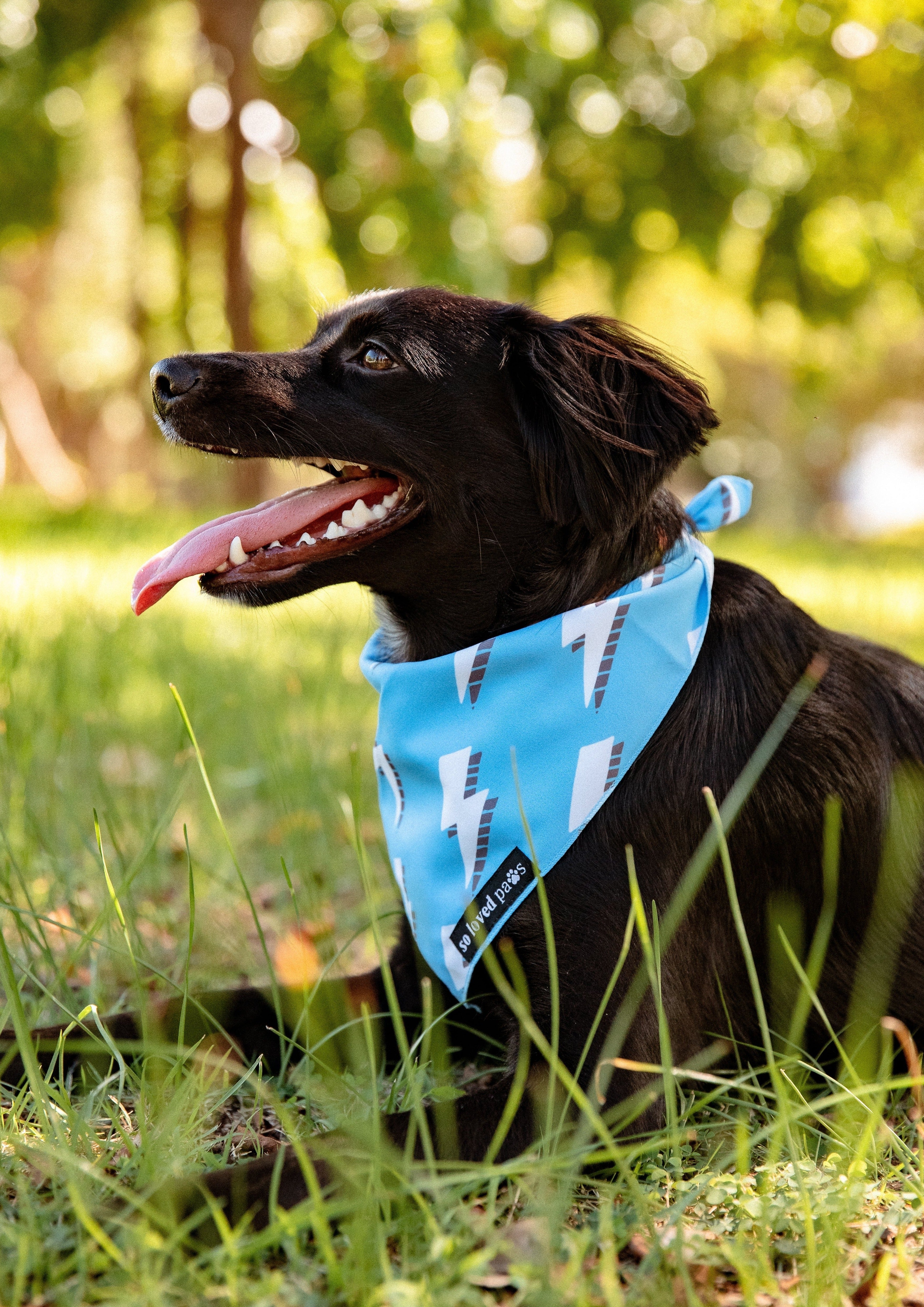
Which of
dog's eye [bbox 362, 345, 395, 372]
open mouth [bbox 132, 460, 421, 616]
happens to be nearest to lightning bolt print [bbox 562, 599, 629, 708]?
open mouth [bbox 132, 460, 421, 616]

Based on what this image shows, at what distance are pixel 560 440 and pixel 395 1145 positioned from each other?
1301 mm

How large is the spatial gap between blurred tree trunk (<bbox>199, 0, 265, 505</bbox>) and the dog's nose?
7.81 meters

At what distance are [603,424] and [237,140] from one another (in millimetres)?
10779

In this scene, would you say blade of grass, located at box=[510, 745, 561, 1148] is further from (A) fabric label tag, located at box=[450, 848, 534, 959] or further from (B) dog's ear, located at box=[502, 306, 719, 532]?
(B) dog's ear, located at box=[502, 306, 719, 532]

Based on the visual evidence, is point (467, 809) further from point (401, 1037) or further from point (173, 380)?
point (173, 380)

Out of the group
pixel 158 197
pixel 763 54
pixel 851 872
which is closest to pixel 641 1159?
pixel 851 872

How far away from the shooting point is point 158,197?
47.6ft

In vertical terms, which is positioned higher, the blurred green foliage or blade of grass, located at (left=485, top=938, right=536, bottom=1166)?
the blurred green foliage

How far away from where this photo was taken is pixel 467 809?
2.05 meters

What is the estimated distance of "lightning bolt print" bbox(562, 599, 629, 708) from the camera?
205 centimetres

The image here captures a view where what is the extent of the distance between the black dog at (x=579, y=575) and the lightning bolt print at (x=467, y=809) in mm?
141

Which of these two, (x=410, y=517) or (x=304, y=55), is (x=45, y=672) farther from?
(x=304, y=55)

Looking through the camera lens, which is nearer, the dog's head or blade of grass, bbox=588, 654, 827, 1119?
blade of grass, bbox=588, 654, 827, 1119

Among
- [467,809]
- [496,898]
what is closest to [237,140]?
[467,809]
